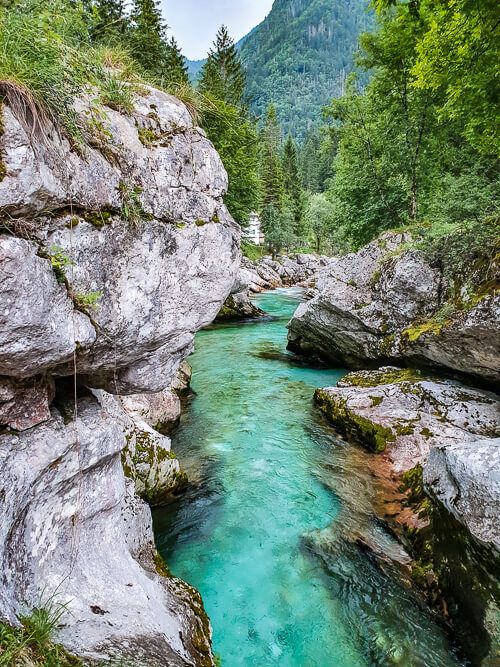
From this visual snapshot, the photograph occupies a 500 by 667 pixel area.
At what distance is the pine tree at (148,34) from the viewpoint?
20.8m

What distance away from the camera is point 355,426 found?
877 centimetres

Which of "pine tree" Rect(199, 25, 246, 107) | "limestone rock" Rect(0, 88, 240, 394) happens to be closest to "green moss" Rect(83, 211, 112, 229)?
"limestone rock" Rect(0, 88, 240, 394)

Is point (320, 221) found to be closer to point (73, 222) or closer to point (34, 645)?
point (73, 222)

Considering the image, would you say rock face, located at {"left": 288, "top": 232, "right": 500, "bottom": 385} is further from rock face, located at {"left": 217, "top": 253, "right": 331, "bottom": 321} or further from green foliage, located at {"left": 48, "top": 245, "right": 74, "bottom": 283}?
rock face, located at {"left": 217, "top": 253, "right": 331, "bottom": 321}

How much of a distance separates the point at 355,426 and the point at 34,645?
24.3ft

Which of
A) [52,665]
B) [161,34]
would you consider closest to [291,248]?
[161,34]

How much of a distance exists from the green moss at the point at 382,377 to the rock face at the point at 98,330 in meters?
6.77

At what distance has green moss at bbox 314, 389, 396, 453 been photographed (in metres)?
8.14

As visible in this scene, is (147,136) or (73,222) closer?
(73,222)

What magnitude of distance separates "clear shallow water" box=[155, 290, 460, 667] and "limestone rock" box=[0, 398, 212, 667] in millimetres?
1136

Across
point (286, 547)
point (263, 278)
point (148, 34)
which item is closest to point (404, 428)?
point (286, 547)

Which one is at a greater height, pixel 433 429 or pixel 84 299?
pixel 84 299

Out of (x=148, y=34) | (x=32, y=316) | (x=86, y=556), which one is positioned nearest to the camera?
(x=32, y=316)

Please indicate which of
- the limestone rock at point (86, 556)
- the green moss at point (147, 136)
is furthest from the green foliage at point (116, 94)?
the limestone rock at point (86, 556)
